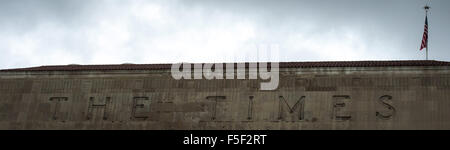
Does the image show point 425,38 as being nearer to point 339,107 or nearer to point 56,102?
point 339,107

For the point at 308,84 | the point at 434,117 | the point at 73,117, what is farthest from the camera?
the point at 73,117

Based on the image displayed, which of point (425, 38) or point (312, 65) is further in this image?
point (425, 38)

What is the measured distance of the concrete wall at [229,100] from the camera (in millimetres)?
24609

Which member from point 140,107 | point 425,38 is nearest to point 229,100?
point 140,107

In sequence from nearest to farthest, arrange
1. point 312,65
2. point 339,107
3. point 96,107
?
point 339,107, point 312,65, point 96,107

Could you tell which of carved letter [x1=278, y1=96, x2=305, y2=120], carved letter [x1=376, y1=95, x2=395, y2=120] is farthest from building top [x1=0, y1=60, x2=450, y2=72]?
carved letter [x1=278, y1=96, x2=305, y2=120]

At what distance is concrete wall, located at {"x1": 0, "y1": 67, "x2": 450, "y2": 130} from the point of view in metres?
24.6

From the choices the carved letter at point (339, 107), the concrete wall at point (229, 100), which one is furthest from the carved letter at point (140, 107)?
the carved letter at point (339, 107)

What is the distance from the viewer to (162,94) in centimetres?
2692

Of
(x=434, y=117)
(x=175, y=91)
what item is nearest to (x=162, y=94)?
(x=175, y=91)

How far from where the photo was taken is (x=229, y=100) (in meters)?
26.2

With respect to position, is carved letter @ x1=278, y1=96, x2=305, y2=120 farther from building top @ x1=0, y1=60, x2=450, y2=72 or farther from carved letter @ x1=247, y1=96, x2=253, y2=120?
building top @ x1=0, y1=60, x2=450, y2=72
